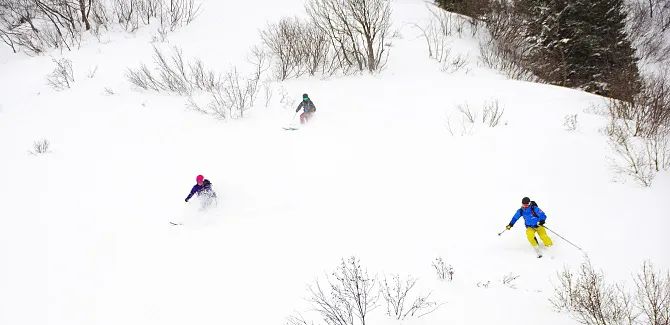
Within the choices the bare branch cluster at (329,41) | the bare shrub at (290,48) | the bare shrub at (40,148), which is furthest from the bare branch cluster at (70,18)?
the bare shrub at (40,148)

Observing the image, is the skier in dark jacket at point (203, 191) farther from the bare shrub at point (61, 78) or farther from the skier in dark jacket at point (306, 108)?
the bare shrub at point (61, 78)

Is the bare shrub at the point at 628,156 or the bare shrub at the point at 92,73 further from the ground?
the bare shrub at the point at 92,73

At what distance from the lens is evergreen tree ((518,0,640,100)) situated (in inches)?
768

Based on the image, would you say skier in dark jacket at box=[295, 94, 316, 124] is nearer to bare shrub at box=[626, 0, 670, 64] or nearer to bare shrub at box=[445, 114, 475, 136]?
bare shrub at box=[445, 114, 475, 136]

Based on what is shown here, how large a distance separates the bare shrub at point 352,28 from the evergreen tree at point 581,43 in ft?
28.3

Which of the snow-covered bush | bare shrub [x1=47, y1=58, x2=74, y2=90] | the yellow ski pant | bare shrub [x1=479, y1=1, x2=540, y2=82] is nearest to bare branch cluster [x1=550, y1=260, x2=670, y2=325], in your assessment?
the yellow ski pant

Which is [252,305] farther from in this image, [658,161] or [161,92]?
[161,92]

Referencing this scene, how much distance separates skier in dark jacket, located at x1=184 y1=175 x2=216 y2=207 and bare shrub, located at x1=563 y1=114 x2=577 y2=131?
→ 396 inches

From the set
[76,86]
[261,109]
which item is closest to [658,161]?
[261,109]

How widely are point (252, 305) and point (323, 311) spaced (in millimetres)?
1429

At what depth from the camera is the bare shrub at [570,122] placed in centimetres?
1107

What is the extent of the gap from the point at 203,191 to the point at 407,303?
5.80 meters

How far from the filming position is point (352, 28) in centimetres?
1886

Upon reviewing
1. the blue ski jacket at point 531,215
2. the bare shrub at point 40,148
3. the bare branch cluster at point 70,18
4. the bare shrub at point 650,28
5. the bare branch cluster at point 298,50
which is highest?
the bare shrub at point 650,28
